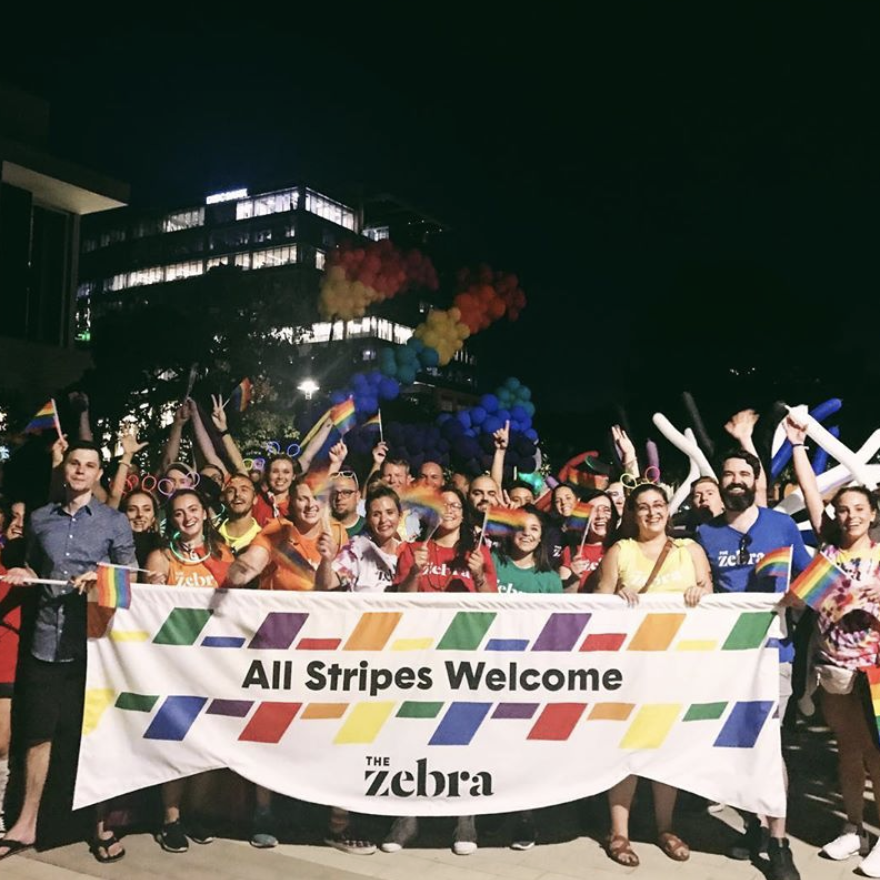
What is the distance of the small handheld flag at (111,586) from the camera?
4.48 metres

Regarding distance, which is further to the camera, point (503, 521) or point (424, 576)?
point (503, 521)

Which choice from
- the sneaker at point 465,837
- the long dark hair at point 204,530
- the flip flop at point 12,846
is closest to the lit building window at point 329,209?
the long dark hair at point 204,530

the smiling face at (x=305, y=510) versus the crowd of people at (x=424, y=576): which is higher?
the smiling face at (x=305, y=510)

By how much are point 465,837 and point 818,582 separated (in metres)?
2.00

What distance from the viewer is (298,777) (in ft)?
14.7

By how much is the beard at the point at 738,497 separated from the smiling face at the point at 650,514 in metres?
0.44

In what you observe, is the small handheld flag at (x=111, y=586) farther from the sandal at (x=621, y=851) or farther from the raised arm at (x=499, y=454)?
the raised arm at (x=499, y=454)

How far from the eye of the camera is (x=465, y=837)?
449 cm

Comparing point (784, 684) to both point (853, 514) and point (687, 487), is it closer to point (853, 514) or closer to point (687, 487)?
point (853, 514)

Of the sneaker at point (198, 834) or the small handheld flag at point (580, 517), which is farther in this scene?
the small handheld flag at point (580, 517)

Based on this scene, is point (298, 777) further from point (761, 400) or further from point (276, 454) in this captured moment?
point (761, 400)

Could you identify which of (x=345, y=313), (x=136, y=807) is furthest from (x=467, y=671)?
(x=345, y=313)

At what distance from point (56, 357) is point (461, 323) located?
1836 centimetres

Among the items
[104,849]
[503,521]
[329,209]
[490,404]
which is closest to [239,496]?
[503,521]
